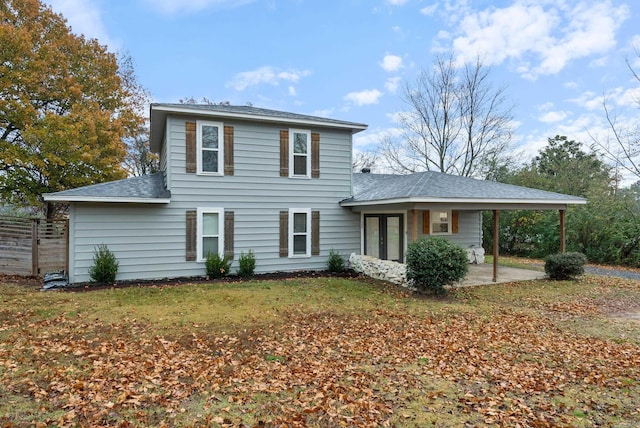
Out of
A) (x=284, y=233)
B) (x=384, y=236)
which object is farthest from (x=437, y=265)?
(x=284, y=233)

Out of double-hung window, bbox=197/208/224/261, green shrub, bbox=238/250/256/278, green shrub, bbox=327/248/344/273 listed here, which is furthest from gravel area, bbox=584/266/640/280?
double-hung window, bbox=197/208/224/261

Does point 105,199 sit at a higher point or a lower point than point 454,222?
higher

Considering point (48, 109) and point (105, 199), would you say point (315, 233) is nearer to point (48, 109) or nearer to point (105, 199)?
point (105, 199)

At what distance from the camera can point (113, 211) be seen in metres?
9.53

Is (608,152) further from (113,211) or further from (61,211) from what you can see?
(61,211)

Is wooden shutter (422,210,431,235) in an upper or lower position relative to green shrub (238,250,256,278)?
upper

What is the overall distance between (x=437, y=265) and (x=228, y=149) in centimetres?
667

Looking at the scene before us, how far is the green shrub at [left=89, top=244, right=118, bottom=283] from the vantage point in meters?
9.13

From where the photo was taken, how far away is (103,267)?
914 centimetres

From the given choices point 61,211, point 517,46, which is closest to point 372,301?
point 517,46

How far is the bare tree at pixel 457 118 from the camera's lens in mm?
22562

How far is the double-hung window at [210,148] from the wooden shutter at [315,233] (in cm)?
324

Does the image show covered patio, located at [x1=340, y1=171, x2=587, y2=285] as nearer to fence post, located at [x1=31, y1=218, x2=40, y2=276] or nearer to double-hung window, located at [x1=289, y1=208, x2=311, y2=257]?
double-hung window, located at [x1=289, y1=208, x2=311, y2=257]

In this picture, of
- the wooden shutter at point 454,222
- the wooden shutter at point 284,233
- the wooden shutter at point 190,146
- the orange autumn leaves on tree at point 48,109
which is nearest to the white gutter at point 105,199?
the wooden shutter at point 190,146
